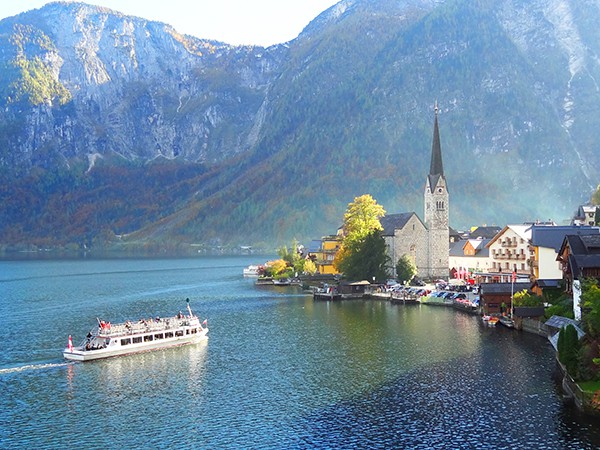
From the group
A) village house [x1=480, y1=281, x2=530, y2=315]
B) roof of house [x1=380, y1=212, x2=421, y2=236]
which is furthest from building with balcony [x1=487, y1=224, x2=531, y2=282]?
village house [x1=480, y1=281, x2=530, y2=315]

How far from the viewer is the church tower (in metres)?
150

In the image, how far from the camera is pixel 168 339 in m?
86.5

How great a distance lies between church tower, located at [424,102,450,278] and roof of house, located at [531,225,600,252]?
4443 centimetres

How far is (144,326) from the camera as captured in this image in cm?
8594

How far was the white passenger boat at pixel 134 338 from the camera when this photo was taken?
78.7 m

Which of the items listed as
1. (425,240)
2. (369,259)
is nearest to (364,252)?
(369,259)

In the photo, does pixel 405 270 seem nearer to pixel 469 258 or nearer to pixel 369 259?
pixel 369 259

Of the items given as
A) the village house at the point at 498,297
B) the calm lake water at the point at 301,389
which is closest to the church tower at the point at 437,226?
the calm lake water at the point at 301,389

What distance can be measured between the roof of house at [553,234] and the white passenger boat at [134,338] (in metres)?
46.1

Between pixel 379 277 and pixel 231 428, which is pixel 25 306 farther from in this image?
pixel 231 428

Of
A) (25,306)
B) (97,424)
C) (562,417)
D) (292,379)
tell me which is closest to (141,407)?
(97,424)

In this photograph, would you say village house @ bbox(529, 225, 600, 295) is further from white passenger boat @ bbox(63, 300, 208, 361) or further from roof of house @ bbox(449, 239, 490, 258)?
white passenger boat @ bbox(63, 300, 208, 361)

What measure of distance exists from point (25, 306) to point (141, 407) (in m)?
80.0

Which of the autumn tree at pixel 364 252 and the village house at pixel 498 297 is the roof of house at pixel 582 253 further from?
the autumn tree at pixel 364 252
